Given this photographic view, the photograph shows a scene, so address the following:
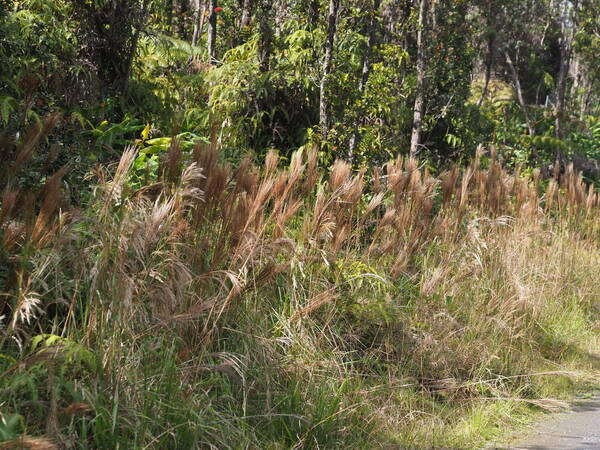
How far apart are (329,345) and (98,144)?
2988 millimetres

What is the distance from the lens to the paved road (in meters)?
6.47

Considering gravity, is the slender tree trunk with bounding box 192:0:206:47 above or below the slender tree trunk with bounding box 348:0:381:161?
above

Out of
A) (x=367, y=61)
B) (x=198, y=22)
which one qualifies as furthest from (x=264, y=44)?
(x=198, y=22)

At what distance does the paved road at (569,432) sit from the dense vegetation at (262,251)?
0.25 m

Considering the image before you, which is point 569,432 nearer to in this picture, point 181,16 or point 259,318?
point 259,318

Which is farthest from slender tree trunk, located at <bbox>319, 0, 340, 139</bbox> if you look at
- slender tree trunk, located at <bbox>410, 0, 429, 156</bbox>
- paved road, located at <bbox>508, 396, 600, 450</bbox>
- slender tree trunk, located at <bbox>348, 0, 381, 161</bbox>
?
paved road, located at <bbox>508, 396, 600, 450</bbox>

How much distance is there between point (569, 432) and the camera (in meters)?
6.91

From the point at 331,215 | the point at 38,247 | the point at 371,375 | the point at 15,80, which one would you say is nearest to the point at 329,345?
the point at 371,375

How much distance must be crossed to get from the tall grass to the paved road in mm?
227

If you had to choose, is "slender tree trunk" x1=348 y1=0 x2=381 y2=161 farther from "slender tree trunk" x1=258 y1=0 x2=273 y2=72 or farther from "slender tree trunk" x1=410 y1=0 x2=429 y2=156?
"slender tree trunk" x1=410 y1=0 x2=429 y2=156

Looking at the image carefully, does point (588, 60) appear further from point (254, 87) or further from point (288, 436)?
point (288, 436)

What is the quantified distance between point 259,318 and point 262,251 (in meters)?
0.45

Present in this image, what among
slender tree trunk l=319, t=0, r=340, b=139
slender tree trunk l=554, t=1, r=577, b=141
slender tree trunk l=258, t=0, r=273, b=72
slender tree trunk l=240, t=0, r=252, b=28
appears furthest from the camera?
slender tree trunk l=554, t=1, r=577, b=141

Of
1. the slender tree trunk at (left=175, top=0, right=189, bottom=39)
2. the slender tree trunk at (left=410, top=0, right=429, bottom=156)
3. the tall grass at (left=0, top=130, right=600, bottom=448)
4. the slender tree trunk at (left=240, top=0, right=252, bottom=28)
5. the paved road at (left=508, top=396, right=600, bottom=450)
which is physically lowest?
the paved road at (left=508, top=396, right=600, bottom=450)
